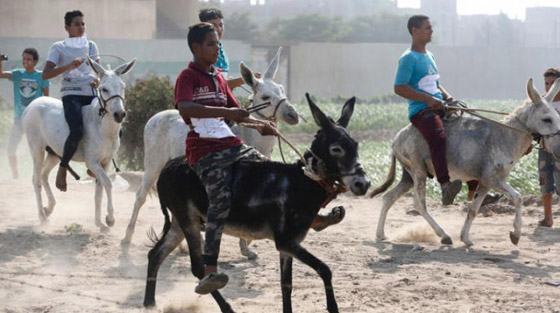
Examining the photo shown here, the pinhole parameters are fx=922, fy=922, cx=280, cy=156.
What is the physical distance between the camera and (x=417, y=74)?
11023mm

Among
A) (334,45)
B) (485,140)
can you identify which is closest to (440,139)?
(485,140)

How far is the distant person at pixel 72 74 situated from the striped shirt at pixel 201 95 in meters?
5.02

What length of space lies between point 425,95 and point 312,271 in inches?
108

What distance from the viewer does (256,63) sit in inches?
2215

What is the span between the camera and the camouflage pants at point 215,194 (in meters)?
6.99

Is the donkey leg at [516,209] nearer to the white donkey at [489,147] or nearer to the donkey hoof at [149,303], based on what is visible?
the white donkey at [489,147]

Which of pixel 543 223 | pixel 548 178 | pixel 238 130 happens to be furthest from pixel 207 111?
pixel 543 223

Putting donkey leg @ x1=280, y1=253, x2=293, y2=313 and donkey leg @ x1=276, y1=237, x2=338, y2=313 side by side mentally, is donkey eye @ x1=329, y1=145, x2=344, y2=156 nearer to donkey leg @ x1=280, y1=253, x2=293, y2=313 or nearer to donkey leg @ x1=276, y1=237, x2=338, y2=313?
donkey leg @ x1=276, y1=237, x2=338, y2=313

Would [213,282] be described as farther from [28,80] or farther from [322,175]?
[28,80]

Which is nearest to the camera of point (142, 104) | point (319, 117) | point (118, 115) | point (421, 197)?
point (319, 117)

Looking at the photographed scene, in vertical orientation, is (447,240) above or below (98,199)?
below

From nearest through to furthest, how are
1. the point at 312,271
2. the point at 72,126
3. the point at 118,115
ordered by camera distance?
1. the point at 312,271
2. the point at 118,115
3. the point at 72,126

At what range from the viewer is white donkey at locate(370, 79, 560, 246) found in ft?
34.4

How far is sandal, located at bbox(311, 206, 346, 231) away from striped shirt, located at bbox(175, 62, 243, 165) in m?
0.87
